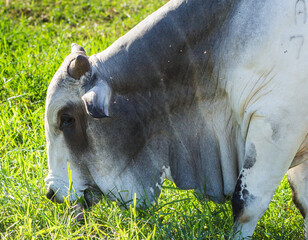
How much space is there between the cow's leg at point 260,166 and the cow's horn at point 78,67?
1026 mm

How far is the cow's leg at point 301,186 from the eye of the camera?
4031mm

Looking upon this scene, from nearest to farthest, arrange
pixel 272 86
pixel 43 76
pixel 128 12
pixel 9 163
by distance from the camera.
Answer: pixel 272 86 < pixel 9 163 < pixel 43 76 < pixel 128 12

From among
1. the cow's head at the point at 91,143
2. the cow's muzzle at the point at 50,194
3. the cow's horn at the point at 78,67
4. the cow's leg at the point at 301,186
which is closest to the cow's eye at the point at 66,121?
the cow's head at the point at 91,143

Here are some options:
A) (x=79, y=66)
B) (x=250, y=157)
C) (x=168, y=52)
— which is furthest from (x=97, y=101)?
(x=250, y=157)

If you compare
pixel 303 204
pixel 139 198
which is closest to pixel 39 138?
pixel 139 198

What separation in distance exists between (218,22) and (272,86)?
20.6 inches

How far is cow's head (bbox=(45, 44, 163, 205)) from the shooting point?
3.75 m

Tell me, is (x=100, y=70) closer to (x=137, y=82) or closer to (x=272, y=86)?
(x=137, y=82)

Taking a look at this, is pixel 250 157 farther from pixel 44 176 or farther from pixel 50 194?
pixel 44 176

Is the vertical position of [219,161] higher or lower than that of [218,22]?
lower

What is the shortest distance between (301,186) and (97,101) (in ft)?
4.86

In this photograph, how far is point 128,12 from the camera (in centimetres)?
784

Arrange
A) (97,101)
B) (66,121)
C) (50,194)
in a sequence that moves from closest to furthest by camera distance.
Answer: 1. (97,101)
2. (66,121)
3. (50,194)

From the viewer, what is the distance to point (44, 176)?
14.6ft
